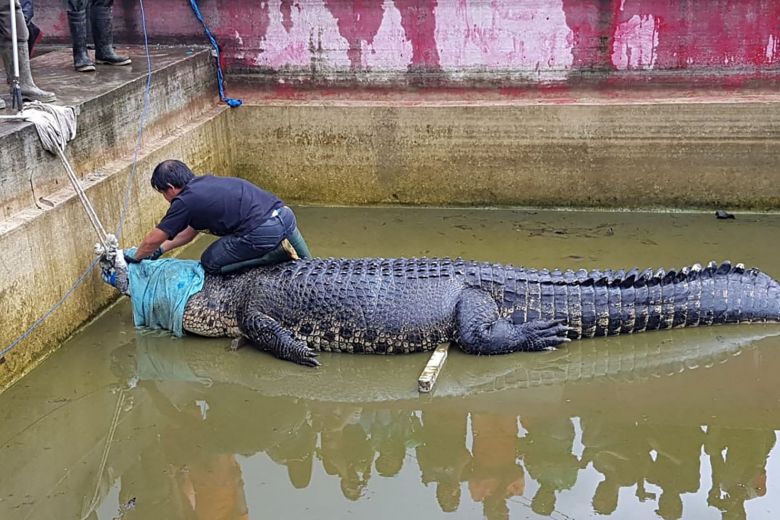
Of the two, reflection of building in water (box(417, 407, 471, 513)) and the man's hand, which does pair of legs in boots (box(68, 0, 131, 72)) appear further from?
reflection of building in water (box(417, 407, 471, 513))

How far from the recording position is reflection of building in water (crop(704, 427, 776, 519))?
4.08 meters

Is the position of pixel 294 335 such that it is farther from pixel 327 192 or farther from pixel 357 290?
pixel 327 192

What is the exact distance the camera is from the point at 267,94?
822 centimetres

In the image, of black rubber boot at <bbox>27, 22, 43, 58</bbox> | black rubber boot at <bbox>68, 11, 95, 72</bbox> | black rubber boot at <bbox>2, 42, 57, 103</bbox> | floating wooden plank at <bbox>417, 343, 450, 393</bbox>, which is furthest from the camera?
black rubber boot at <bbox>27, 22, 43, 58</bbox>

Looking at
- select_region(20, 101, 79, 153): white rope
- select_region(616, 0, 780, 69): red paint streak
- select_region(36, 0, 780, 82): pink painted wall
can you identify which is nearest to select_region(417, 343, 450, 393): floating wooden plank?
select_region(20, 101, 79, 153): white rope

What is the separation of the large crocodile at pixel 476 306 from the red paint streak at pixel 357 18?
3.03 metres

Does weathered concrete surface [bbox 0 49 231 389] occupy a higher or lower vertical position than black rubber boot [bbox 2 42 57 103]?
lower

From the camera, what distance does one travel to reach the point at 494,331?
5.36 meters

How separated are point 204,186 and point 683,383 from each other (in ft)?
10.0

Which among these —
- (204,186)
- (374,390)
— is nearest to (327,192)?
(204,186)

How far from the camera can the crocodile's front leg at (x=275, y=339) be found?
5.36 meters

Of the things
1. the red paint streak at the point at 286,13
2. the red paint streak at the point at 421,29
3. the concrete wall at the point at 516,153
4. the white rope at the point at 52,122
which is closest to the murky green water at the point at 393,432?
the white rope at the point at 52,122

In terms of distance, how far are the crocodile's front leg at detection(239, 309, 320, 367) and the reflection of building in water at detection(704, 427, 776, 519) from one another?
230 cm

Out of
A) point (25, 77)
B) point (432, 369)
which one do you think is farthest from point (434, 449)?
point (25, 77)
